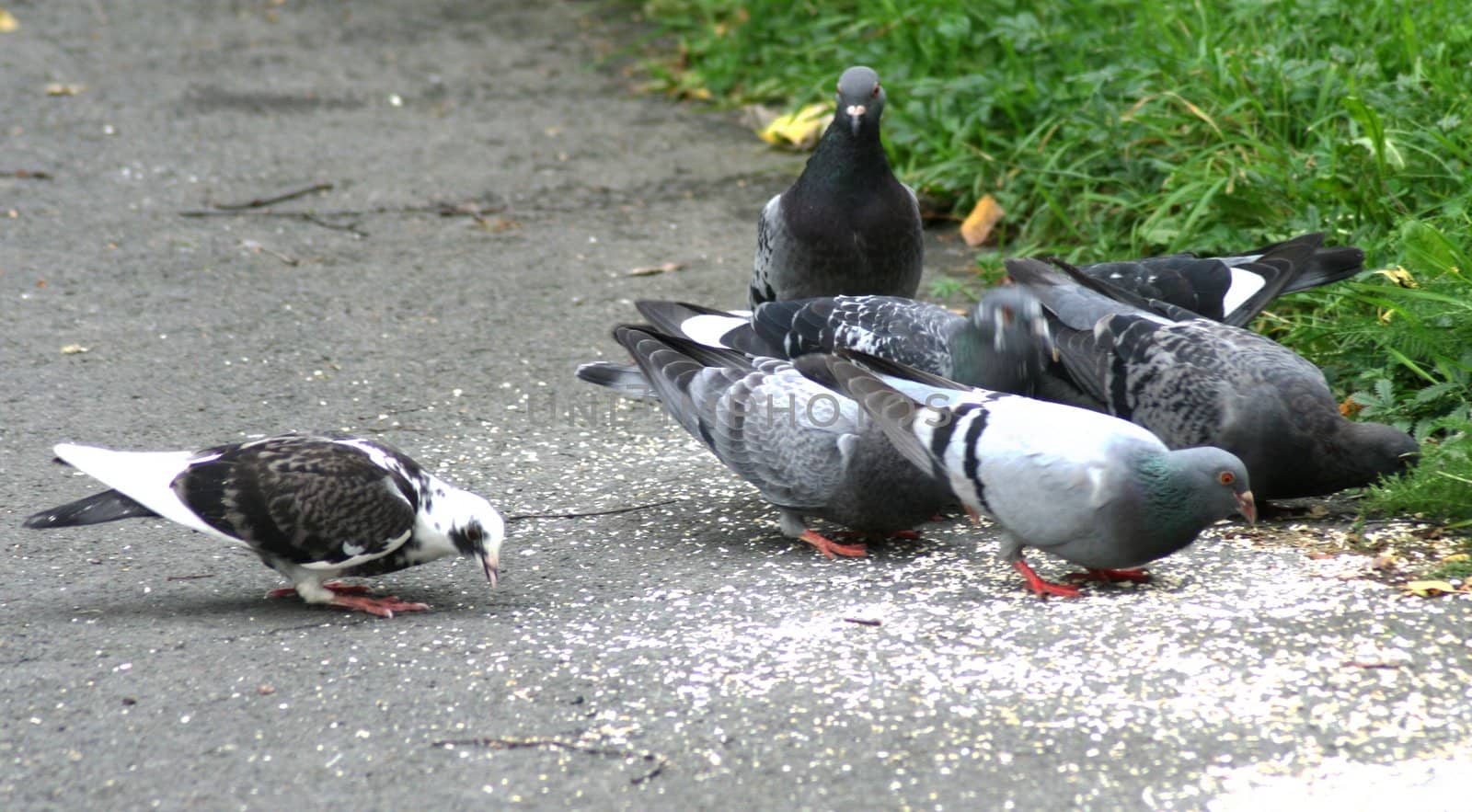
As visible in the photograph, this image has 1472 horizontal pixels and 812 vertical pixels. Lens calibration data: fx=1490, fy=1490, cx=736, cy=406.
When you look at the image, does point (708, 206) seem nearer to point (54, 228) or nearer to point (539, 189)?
point (539, 189)

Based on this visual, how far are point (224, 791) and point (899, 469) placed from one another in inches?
69.6

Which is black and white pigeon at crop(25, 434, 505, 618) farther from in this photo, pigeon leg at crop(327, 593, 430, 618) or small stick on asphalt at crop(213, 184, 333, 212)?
small stick on asphalt at crop(213, 184, 333, 212)

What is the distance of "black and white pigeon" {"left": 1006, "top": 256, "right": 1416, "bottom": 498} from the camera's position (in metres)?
3.82

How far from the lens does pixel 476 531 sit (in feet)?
11.4

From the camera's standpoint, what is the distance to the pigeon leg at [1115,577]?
3.56 metres

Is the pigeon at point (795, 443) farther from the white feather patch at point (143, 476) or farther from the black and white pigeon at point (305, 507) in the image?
the white feather patch at point (143, 476)

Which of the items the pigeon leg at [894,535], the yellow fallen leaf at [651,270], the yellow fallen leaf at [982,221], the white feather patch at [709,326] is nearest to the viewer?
the pigeon leg at [894,535]

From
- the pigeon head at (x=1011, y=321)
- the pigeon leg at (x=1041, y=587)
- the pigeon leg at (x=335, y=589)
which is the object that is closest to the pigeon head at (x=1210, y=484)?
the pigeon leg at (x=1041, y=587)

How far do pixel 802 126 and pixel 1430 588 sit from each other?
465 centimetres

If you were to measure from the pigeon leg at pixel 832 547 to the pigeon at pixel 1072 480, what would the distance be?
1.13ft

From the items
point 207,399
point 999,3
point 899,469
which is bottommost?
point 207,399

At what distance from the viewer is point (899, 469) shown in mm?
3721

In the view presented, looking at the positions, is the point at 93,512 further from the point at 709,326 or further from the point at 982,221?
the point at 982,221

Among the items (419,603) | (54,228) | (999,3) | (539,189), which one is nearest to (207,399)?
(419,603)
